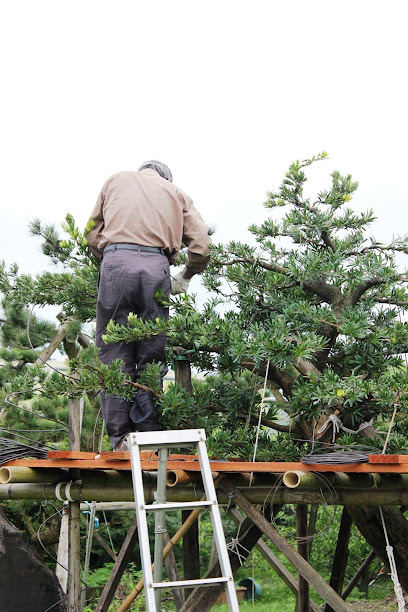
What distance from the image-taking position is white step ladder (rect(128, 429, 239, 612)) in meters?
3.10

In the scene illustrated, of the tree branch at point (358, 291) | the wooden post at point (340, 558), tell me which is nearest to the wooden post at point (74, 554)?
the tree branch at point (358, 291)

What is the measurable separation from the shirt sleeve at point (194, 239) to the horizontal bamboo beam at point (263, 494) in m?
1.42

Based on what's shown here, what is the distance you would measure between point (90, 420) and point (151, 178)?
4.03 m

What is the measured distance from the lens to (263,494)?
426 centimetres

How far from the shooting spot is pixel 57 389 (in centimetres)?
382

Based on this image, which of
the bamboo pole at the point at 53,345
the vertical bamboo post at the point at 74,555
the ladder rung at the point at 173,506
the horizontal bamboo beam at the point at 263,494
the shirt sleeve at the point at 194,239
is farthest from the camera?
the bamboo pole at the point at 53,345

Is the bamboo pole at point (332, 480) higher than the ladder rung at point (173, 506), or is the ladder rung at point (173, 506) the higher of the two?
the bamboo pole at point (332, 480)

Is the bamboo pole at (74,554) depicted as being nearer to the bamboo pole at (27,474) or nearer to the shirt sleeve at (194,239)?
the bamboo pole at (27,474)

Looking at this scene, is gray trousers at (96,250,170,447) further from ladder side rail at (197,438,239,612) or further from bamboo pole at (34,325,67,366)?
bamboo pole at (34,325,67,366)

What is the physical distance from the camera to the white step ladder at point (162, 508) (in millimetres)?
3104

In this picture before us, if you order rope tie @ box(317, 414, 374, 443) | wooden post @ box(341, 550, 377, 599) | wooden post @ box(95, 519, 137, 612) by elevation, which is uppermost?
rope tie @ box(317, 414, 374, 443)

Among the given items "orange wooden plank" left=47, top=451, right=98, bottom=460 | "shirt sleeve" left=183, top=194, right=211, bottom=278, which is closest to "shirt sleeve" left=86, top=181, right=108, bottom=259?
"shirt sleeve" left=183, top=194, right=211, bottom=278

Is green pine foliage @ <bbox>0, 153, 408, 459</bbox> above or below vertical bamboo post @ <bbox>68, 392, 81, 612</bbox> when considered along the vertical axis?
above

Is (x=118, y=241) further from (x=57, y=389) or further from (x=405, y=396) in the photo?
(x=405, y=396)
